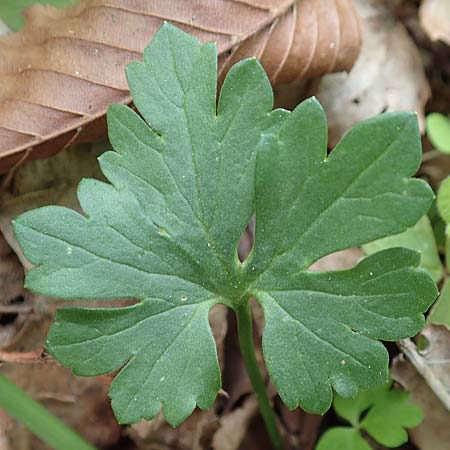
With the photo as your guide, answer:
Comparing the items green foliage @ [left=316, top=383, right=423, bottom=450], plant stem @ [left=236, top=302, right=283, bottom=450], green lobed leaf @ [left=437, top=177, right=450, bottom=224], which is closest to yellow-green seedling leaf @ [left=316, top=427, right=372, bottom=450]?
green foliage @ [left=316, top=383, right=423, bottom=450]

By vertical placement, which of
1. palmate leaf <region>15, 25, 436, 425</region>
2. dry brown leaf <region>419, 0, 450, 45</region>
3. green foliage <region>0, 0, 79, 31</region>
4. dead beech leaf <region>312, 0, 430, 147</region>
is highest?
green foliage <region>0, 0, 79, 31</region>

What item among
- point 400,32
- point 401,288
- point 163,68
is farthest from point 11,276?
point 400,32

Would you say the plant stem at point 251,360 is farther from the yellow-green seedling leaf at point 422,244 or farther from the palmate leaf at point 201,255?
the yellow-green seedling leaf at point 422,244

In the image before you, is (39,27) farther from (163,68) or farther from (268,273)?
(268,273)

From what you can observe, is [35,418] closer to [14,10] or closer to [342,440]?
[342,440]

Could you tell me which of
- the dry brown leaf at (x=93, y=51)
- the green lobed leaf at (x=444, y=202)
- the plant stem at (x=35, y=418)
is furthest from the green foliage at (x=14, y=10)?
the green lobed leaf at (x=444, y=202)

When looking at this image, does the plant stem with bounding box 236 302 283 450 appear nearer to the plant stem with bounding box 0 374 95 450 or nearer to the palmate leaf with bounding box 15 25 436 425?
the palmate leaf with bounding box 15 25 436 425

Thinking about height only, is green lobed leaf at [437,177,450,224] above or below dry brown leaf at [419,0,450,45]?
below
